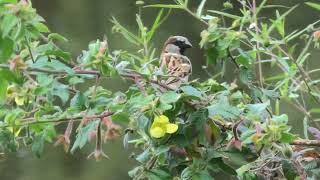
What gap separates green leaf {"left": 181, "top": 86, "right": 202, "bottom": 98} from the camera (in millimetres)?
702

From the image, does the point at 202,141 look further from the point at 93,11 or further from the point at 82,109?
the point at 93,11

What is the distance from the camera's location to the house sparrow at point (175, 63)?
77 centimetres

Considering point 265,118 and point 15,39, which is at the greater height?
point 15,39

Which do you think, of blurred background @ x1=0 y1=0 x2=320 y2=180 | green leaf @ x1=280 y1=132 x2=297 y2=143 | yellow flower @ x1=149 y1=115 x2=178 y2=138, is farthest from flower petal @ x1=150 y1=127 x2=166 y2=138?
blurred background @ x1=0 y1=0 x2=320 y2=180

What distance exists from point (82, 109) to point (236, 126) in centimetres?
16

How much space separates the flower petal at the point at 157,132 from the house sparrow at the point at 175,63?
0.06 metres

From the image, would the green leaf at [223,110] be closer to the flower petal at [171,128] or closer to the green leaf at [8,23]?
the flower petal at [171,128]

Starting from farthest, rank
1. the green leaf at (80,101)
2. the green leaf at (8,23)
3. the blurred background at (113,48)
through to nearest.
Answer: the blurred background at (113,48), the green leaf at (80,101), the green leaf at (8,23)

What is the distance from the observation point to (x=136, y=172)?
78 centimetres

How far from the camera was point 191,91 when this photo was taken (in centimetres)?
71

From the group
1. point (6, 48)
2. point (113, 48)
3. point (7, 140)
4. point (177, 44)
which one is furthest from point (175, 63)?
point (113, 48)

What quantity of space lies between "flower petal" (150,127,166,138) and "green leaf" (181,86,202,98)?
47 millimetres

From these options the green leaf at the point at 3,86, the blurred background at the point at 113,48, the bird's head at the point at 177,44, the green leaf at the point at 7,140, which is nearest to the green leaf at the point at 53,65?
the green leaf at the point at 3,86

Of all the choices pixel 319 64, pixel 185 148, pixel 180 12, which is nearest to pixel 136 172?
pixel 185 148
